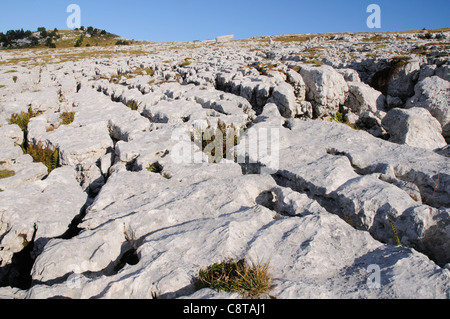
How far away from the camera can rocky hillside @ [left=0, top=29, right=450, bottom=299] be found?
5195 mm

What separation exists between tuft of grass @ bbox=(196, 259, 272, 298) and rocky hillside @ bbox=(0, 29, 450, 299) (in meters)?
0.15

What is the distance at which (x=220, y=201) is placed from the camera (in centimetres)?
786

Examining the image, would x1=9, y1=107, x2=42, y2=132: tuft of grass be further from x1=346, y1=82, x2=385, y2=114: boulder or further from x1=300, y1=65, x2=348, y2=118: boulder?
x1=346, y1=82, x2=385, y2=114: boulder

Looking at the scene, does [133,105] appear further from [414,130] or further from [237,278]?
[414,130]

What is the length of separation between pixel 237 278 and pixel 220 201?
10.5 feet

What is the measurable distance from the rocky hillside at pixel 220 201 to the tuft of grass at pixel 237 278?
147mm

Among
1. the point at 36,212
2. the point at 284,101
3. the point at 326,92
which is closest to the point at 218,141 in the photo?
the point at 36,212

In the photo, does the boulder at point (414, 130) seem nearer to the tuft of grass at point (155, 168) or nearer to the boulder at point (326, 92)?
the boulder at point (326, 92)

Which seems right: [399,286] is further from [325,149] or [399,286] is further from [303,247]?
[325,149]

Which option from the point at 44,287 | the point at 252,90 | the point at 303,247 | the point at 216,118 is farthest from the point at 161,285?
the point at 252,90

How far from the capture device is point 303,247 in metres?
5.79

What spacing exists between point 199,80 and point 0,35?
152588mm

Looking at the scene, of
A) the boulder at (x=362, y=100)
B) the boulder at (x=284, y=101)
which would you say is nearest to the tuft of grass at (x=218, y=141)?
the boulder at (x=284, y=101)

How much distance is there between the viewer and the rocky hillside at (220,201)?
5.20 metres
